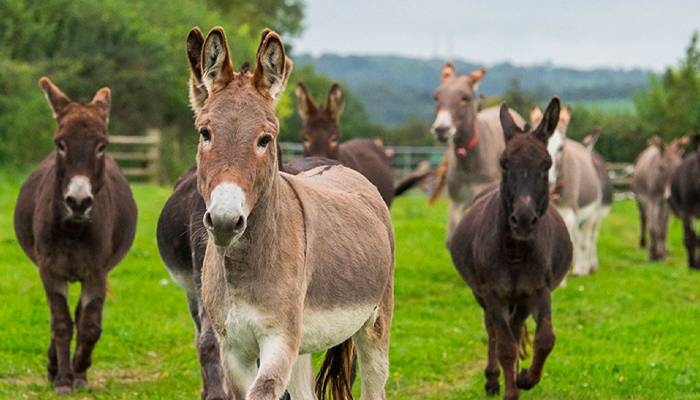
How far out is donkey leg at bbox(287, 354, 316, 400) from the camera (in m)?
6.54

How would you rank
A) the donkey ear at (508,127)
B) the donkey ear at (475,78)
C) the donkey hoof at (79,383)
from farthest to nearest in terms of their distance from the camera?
1. the donkey ear at (475,78)
2. the donkey hoof at (79,383)
3. the donkey ear at (508,127)

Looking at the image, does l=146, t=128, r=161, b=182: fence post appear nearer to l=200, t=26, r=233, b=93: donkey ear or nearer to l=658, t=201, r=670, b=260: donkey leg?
l=658, t=201, r=670, b=260: donkey leg

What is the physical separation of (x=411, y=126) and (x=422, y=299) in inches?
2739

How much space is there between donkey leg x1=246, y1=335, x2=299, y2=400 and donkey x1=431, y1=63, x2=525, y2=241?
32.2 ft

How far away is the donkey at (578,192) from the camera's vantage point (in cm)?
1523

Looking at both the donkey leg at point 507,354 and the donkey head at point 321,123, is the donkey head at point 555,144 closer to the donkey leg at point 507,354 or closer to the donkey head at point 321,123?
the donkey head at point 321,123

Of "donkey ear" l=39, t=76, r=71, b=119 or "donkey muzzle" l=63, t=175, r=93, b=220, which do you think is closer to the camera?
"donkey muzzle" l=63, t=175, r=93, b=220

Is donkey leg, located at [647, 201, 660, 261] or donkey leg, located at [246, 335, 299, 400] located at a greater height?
donkey leg, located at [246, 335, 299, 400]

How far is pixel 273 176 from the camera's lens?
532cm

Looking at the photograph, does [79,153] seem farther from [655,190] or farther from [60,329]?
[655,190]

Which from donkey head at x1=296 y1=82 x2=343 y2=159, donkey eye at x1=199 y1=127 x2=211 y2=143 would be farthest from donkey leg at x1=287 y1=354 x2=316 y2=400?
donkey head at x1=296 y1=82 x2=343 y2=159

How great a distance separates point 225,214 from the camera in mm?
4648

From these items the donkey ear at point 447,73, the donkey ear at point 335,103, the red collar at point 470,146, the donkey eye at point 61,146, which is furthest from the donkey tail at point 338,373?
the donkey ear at point 447,73

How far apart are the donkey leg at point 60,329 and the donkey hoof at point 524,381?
328 centimetres
